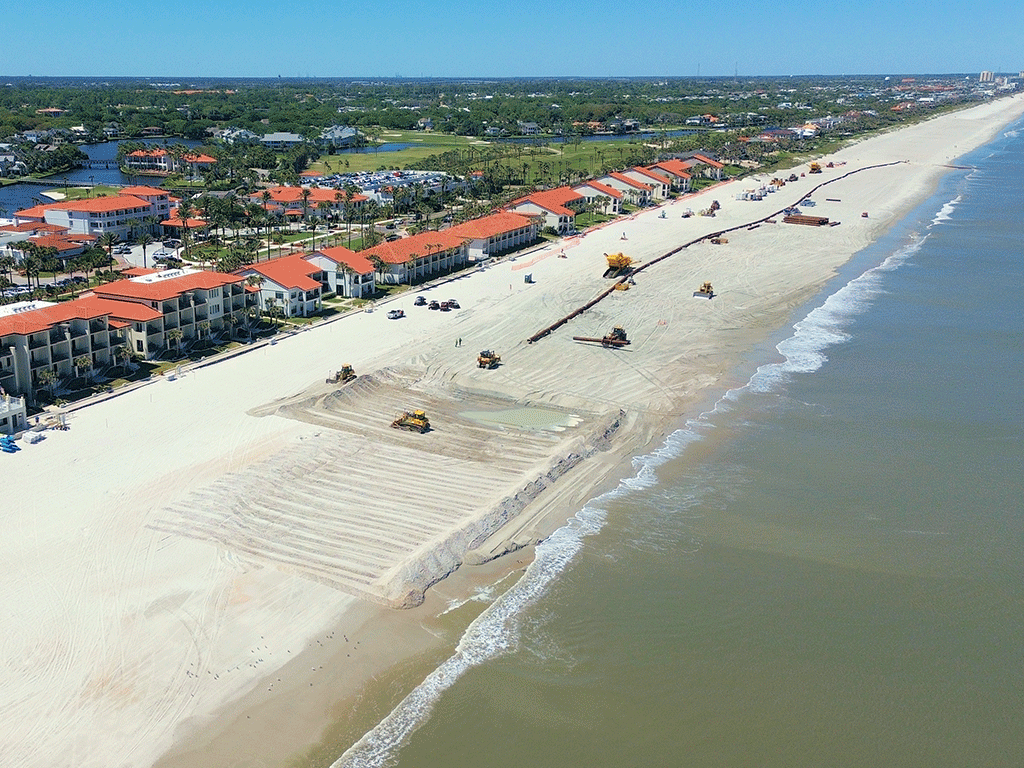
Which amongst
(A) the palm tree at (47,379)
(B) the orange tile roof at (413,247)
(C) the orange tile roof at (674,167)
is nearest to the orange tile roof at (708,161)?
(C) the orange tile roof at (674,167)

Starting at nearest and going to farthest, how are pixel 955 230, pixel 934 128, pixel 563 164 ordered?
pixel 955 230
pixel 563 164
pixel 934 128

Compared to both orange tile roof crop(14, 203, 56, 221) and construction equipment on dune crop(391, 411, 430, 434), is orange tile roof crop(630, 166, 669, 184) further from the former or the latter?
construction equipment on dune crop(391, 411, 430, 434)

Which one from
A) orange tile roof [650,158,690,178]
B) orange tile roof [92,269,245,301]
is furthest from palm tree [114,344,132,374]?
orange tile roof [650,158,690,178]

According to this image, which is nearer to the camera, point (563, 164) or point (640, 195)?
point (640, 195)

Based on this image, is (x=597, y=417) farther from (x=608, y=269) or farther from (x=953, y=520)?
(x=608, y=269)

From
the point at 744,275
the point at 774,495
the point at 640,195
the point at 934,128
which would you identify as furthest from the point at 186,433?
the point at 934,128

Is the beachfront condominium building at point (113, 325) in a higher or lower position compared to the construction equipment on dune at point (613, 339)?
higher

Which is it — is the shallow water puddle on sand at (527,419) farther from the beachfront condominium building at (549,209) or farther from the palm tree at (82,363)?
the beachfront condominium building at (549,209)
